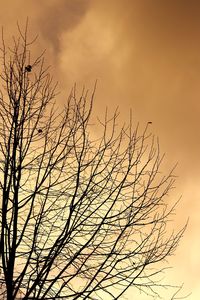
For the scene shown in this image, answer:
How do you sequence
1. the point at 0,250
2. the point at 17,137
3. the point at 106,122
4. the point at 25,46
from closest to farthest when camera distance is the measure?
the point at 0,250 < the point at 17,137 < the point at 106,122 < the point at 25,46

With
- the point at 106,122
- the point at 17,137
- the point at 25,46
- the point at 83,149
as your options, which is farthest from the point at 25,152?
the point at 25,46

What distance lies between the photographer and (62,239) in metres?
6.07

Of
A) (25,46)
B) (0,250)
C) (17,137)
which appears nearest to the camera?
(0,250)

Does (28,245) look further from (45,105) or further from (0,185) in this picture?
(45,105)

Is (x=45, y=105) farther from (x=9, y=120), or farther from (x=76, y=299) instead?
(x=76, y=299)

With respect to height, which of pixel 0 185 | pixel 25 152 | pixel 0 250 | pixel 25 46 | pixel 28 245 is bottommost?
pixel 0 250

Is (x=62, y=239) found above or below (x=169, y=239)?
below

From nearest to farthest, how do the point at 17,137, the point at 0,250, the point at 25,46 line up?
the point at 0,250, the point at 17,137, the point at 25,46

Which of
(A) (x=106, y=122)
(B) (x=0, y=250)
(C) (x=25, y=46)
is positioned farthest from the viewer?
(C) (x=25, y=46)

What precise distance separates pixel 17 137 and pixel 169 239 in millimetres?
2769

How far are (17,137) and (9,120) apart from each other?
1.43 ft

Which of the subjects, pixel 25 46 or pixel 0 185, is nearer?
pixel 0 185

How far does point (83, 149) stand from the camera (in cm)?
673

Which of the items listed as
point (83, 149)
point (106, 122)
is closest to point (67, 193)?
point (83, 149)
